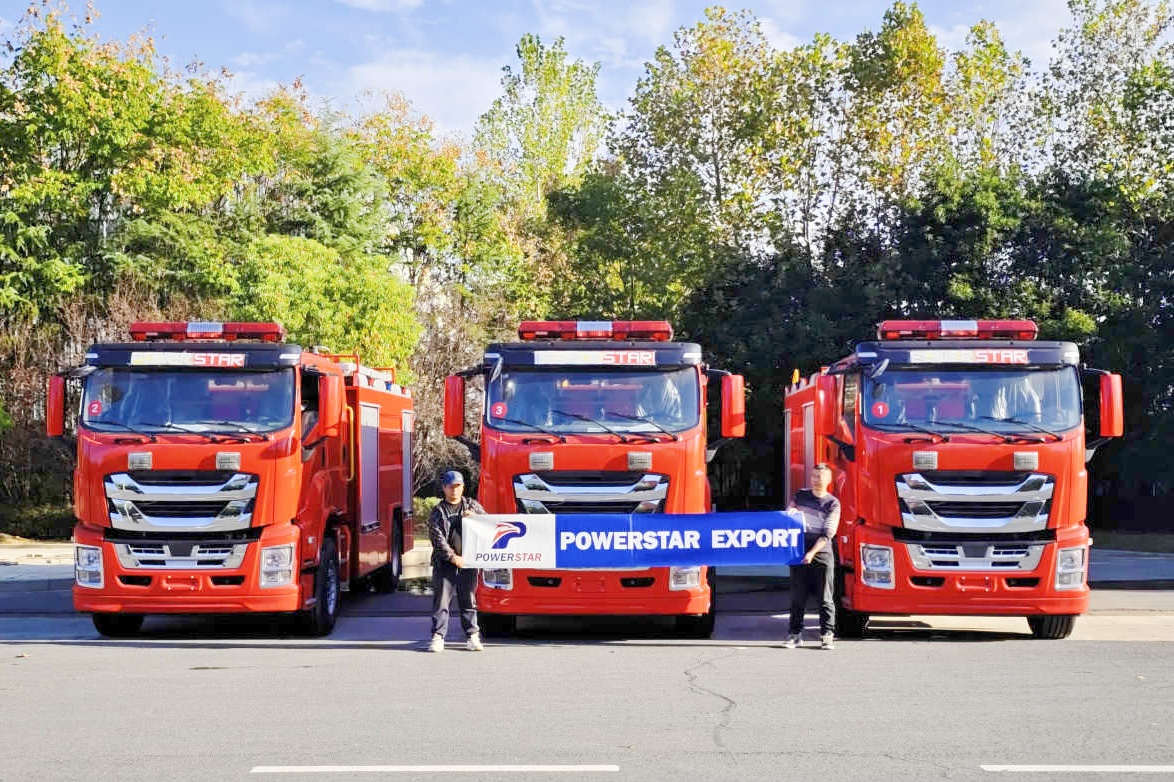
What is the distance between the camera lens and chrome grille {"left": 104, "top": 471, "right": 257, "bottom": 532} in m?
15.1

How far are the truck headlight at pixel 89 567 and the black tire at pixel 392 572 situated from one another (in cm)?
617

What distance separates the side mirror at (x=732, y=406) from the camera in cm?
1502

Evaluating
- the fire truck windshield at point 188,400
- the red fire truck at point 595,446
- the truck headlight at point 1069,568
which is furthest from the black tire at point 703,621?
the fire truck windshield at point 188,400

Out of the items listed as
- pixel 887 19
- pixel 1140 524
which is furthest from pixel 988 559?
pixel 887 19

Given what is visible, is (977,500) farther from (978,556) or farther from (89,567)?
(89,567)

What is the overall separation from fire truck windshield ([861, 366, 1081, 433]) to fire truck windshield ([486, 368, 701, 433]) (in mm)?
1945

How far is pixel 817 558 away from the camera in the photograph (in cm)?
1517

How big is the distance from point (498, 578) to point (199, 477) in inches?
127

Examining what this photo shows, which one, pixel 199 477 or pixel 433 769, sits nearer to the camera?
pixel 433 769

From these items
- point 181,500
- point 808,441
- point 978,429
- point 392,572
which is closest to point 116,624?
point 181,500

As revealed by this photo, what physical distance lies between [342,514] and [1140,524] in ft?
91.5

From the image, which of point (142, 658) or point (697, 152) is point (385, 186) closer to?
point (697, 152)

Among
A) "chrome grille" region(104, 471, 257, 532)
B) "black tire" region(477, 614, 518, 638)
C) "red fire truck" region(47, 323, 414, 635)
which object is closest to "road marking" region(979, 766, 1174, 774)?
"black tire" region(477, 614, 518, 638)

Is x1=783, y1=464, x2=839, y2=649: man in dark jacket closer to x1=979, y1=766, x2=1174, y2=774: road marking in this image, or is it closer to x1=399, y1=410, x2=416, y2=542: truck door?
x1=979, y1=766, x2=1174, y2=774: road marking
